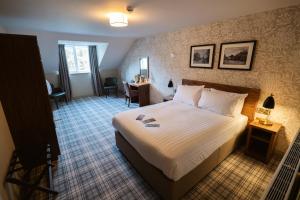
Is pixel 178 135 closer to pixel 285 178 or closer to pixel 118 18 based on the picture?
pixel 285 178

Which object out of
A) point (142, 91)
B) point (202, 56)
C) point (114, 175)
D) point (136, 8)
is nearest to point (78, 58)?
point (142, 91)

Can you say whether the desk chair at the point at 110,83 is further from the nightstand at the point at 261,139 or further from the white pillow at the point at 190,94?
the nightstand at the point at 261,139

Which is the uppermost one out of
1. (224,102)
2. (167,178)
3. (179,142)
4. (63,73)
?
(63,73)

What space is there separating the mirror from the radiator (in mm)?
4092

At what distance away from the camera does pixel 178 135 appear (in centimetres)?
186

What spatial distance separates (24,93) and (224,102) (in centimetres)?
310

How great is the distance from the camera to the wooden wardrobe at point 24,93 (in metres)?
1.86

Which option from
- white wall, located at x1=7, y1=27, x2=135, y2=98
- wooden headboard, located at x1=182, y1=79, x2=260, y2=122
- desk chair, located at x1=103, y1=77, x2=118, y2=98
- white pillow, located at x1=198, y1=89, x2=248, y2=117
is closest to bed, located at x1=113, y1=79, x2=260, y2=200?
wooden headboard, located at x1=182, y1=79, x2=260, y2=122

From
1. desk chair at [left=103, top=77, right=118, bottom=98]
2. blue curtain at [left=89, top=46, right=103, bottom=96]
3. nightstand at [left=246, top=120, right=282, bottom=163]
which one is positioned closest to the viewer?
nightstand at [left=246, top=120, right=282, bottom=163]

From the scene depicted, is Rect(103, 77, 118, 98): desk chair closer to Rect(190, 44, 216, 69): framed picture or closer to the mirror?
the mirror

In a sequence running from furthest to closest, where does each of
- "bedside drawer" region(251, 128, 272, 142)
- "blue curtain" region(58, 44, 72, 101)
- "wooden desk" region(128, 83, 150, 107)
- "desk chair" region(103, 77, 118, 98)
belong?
"desk chair" region(103, 77, 118, 98), "blue curtain" region(58, 44, 72, 101), "wooden desk" region(128, 83, 150, 107), "bedside drawer" region(251, 128, 272, 142)

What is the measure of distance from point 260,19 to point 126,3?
2081 millimetres

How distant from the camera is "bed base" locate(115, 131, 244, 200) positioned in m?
1.59

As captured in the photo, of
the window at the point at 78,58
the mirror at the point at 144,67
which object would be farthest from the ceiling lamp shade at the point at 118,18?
the window at the point at 78,58
